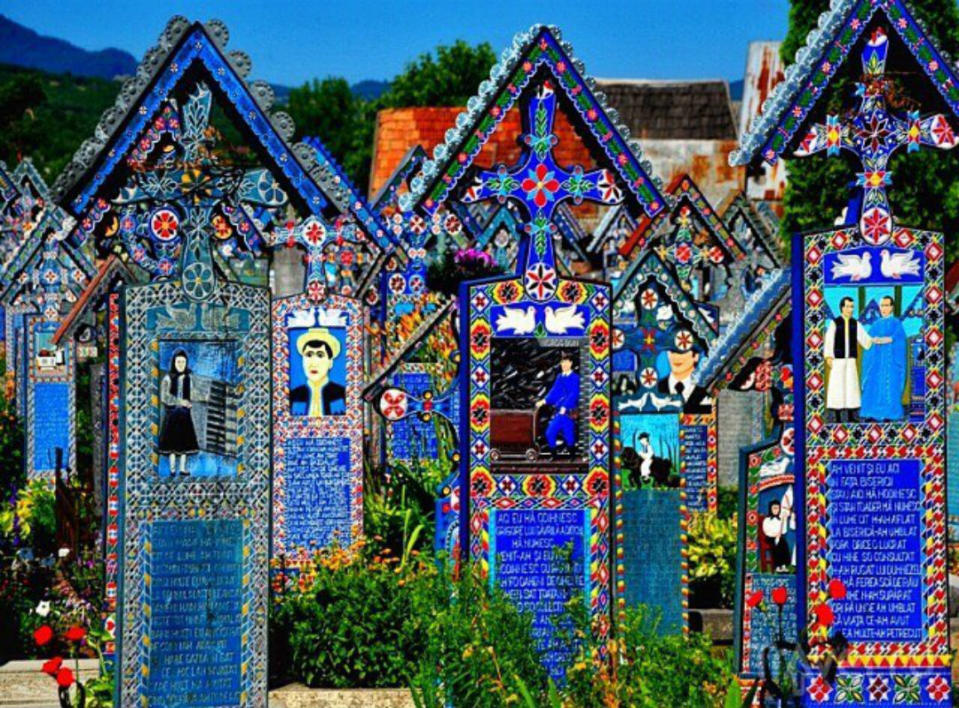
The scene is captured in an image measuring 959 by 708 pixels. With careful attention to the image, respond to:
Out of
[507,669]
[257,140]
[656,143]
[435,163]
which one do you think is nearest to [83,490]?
[257,140]

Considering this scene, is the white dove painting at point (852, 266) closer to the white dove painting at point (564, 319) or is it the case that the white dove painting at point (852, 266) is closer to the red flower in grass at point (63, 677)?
the white dove painting at point (564, 319)

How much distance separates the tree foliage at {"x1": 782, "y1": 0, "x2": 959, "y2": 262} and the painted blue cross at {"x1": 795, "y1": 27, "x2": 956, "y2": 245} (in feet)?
55.6

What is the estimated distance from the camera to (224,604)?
10.8 m

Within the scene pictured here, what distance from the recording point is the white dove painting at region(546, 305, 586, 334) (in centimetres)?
1144

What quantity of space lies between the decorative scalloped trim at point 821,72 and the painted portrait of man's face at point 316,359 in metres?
5.58

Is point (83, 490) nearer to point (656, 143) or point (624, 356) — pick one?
point (624, 356)

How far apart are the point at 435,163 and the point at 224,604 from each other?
8.87ft

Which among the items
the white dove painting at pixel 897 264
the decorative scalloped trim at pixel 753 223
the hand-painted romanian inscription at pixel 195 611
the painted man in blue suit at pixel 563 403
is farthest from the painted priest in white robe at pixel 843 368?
the decorative scalloped trim at pixel 753 223

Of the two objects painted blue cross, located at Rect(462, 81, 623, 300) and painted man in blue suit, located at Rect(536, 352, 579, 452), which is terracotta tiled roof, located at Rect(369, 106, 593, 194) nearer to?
painted blue cross, located at Rect(462, 81, 623, 300)

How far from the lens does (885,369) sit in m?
10.5

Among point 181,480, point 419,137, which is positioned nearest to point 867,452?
point 181,480

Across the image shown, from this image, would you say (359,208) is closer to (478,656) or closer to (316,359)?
(316,359)

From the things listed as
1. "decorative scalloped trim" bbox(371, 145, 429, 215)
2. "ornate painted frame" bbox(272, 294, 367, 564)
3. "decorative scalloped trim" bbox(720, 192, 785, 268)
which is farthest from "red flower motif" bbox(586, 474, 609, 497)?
"decorative scalloped trim" bbox(720, 192, 785, 268)

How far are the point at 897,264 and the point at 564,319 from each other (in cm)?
188
